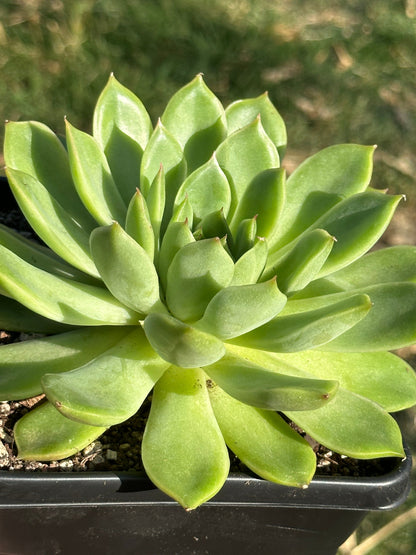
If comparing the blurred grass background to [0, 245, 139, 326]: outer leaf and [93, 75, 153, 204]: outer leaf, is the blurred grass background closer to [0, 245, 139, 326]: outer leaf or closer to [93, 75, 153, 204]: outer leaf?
[93, 75, 153, 204]: outer leaf

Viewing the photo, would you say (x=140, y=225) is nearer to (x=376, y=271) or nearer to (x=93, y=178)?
(x=93, y=178)

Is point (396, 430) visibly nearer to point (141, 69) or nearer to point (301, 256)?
point (301, 256)

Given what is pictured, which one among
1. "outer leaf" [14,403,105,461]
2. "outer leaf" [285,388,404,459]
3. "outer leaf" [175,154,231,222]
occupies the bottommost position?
"outer leaf" [285,388,404,459]

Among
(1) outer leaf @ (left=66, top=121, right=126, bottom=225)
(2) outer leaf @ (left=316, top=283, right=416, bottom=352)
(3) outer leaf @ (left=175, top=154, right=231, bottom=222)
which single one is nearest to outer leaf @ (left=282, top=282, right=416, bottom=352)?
(2) outer leaf @ (left=316, top=283, right=416, bottom=352)

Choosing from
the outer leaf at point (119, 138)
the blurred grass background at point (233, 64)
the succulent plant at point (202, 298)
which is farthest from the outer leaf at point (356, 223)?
the blurred grass background at point (233, 64)

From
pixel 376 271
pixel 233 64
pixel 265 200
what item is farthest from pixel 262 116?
pixel 233 64

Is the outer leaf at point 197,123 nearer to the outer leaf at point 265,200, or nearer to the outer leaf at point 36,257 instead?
the outer leaf at point 265,200
